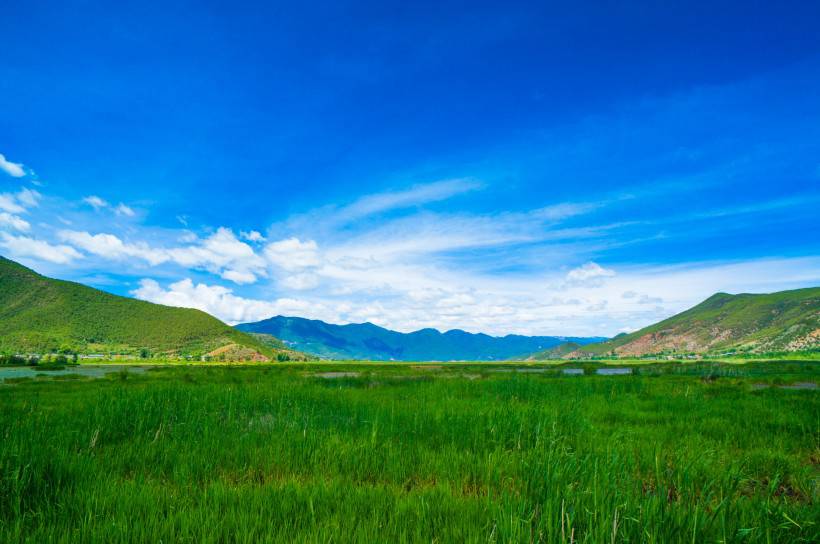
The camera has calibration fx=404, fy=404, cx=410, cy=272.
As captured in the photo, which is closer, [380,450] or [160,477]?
[160,477]

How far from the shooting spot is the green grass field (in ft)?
9.55

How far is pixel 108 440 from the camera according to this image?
20.4 ft

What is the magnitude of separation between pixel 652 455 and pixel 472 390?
8962 millimetres

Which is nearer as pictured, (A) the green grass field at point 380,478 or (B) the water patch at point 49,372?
(A) the green grass field at point 380,478

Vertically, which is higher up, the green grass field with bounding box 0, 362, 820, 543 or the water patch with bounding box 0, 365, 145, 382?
the green grass field with bounding box 0, 362, 820, 543

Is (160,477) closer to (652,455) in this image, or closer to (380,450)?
(380,450)

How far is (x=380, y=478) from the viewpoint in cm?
466

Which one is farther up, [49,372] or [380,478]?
[380,478]

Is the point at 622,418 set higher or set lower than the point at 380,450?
lower

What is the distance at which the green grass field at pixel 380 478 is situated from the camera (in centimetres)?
291

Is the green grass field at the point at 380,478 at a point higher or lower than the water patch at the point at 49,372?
higher

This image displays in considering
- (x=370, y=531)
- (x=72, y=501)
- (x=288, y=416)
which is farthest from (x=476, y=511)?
(x=288, y=416)

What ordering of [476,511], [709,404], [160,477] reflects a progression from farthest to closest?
[709,404], [160,477], [476,511]

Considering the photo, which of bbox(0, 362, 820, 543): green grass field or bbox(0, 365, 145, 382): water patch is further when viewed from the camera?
bbox(0, 365, 145, 382): water patch
